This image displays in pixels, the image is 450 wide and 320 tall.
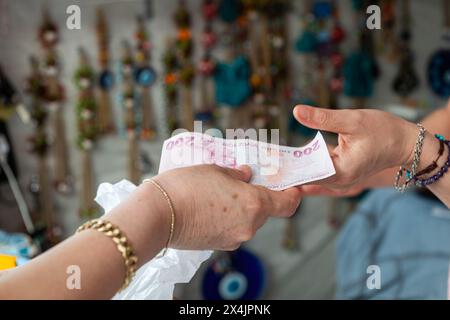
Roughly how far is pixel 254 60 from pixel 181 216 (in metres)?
1.60


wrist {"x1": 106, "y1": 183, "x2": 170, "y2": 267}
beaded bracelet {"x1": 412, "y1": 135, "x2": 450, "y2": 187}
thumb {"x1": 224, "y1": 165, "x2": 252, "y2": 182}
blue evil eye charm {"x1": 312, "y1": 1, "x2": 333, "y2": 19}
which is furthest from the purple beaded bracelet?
blue evil eye charm {"x1": 312, "y1": 1, "x2": 333, "y2": 19}

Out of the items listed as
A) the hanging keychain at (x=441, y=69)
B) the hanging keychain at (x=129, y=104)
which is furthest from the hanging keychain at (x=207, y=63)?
the hanging keychain at (x=441, y=69)

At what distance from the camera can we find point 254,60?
6.84 feet

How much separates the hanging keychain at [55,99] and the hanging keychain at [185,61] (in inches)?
17.7

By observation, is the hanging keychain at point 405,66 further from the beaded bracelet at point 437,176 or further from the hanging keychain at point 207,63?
the beaded bracelet at point 437,176

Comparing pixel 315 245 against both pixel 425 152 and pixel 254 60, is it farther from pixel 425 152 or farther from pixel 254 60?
pixel 425 152

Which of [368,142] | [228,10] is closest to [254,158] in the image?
[368,142]

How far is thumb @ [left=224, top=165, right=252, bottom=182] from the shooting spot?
0.64 m

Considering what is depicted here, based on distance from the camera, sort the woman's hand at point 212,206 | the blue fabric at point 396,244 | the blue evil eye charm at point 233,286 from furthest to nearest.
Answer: the blue evil eye charm at point 233,286 → the blue fabric at point 396,244 → the woman's hand at point 212,206

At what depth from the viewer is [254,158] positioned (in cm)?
68

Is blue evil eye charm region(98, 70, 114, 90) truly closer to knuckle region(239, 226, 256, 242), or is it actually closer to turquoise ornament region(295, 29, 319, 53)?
turquoise ornament region(295, 29, 319, 53)

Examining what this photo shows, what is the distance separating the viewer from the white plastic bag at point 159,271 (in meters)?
0.68

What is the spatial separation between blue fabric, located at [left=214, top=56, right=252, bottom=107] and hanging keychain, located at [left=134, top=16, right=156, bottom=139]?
26cm
